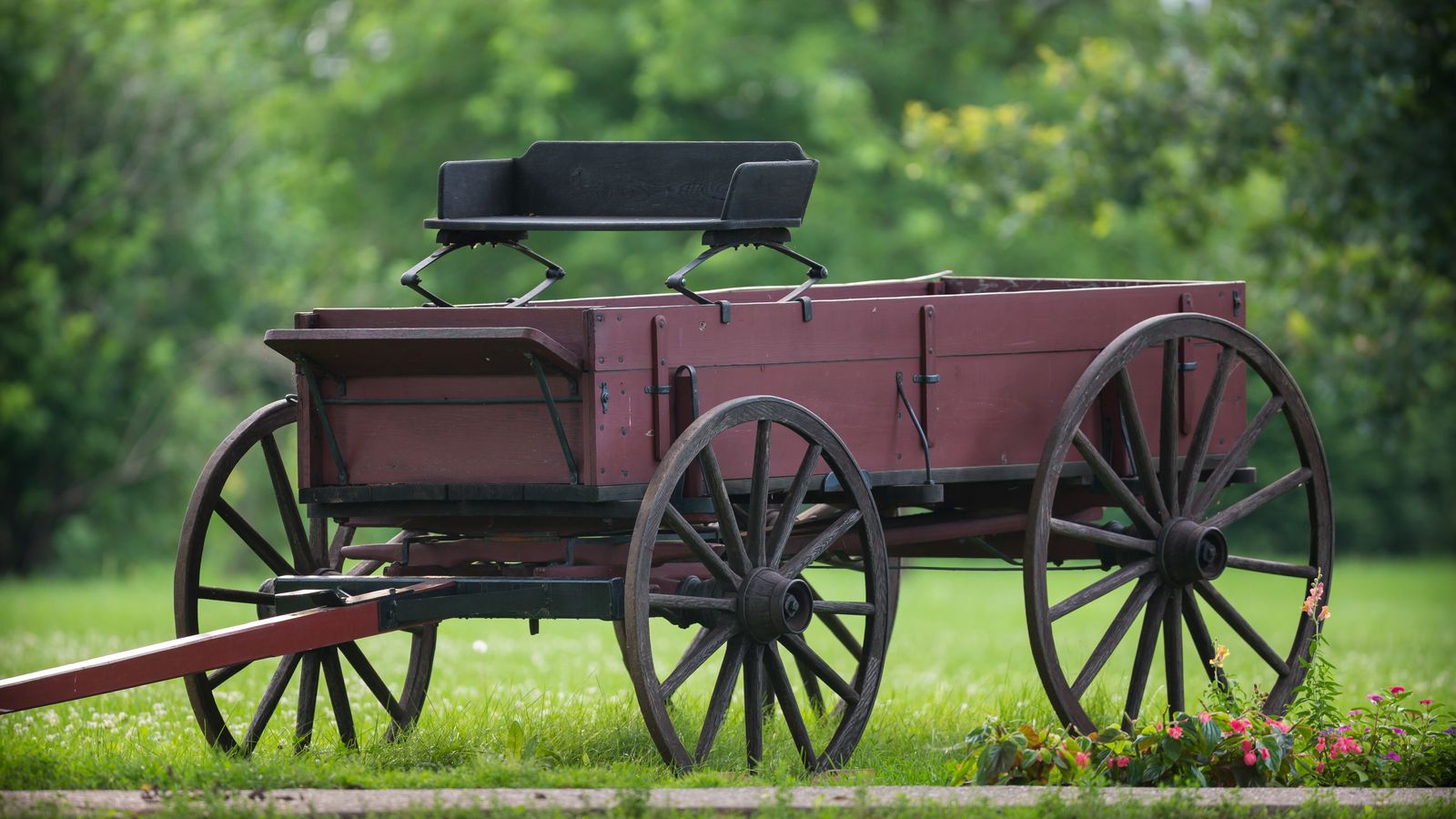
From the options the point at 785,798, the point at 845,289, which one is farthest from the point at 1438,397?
the point at 785,798

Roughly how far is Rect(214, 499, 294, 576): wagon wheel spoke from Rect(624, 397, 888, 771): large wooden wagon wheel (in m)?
1.32

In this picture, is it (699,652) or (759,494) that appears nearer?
(699,652)

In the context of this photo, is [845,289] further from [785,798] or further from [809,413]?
[785,798]

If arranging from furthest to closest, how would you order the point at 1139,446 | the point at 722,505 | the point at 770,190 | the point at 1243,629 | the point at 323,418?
the point at 1243,629 < the point at 1139,446 < the point at 770,190 < the point at 323,418 < the point at 722,505

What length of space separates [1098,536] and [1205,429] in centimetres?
70

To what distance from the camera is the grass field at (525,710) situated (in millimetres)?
5078

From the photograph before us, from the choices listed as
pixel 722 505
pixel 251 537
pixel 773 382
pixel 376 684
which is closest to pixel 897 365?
pixel 773 382

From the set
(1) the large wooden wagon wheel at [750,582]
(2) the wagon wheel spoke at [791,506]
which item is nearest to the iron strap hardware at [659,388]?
(1) the large wooden wagon wheel at [750,582]

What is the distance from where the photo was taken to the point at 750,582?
17.5 feet

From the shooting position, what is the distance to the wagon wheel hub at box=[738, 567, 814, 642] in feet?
17.4

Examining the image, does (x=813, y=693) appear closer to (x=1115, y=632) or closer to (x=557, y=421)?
(x=1115, y=632)

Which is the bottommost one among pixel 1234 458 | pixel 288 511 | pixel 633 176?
pixel 288 511

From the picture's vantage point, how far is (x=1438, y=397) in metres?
17.0

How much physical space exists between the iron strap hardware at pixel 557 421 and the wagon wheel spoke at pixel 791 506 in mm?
632
